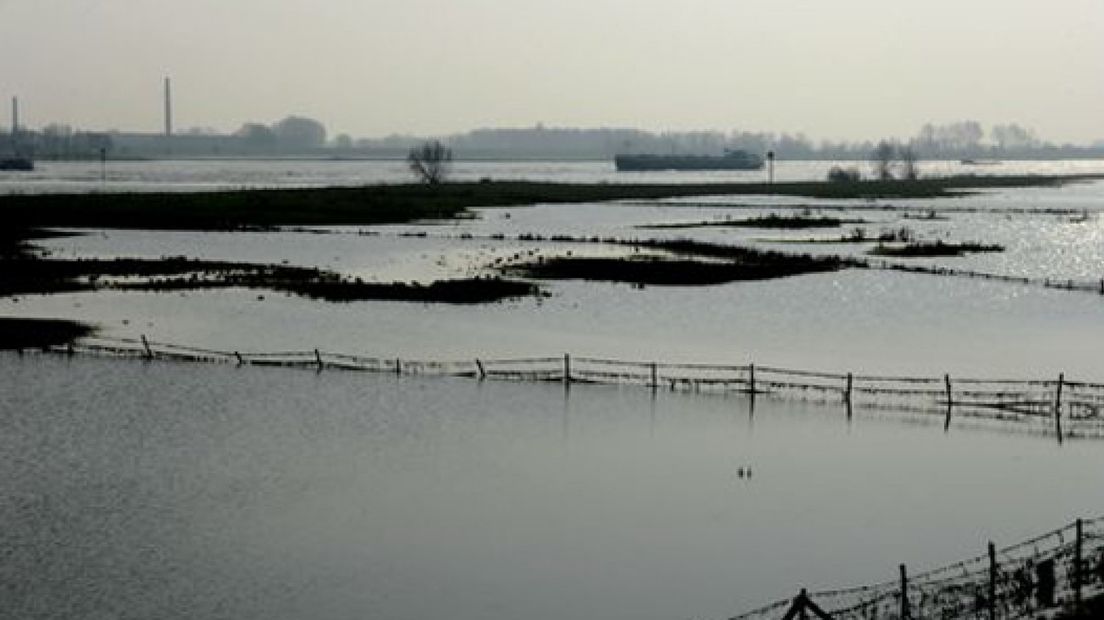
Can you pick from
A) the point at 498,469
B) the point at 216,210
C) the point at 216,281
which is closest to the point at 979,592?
the point at 498,469

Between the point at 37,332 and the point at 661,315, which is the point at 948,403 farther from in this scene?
the point at 37,332

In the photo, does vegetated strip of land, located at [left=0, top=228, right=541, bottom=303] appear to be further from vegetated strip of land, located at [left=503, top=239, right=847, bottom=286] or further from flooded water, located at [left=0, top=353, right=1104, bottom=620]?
flooded water, located at [left=0, top=353, right=1104, bottom=620]

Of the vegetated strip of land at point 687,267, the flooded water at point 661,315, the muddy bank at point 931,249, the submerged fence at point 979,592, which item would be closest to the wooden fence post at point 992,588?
the submerged fence at point 979,592

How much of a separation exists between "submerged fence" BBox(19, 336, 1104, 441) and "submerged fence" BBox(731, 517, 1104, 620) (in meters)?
18.9

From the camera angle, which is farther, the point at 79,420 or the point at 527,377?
the point at 527,377

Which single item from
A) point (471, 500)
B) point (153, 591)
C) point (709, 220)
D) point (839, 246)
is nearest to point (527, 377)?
point (471, 500)

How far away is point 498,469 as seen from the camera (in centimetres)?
4331

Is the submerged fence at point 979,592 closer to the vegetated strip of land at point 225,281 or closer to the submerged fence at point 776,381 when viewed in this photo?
the submerged fence at point 776,381

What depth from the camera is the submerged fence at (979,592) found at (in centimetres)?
2881

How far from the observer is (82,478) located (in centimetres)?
4109

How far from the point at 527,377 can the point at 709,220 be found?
102 m

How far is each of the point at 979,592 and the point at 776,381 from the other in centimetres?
2834

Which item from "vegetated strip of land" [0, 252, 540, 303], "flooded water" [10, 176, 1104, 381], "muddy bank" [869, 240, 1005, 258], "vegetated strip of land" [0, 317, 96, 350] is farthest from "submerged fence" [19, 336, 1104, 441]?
"muddy bank" [869, 240, 1005, 258]

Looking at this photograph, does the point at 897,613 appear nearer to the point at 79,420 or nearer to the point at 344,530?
the point at 344,530
